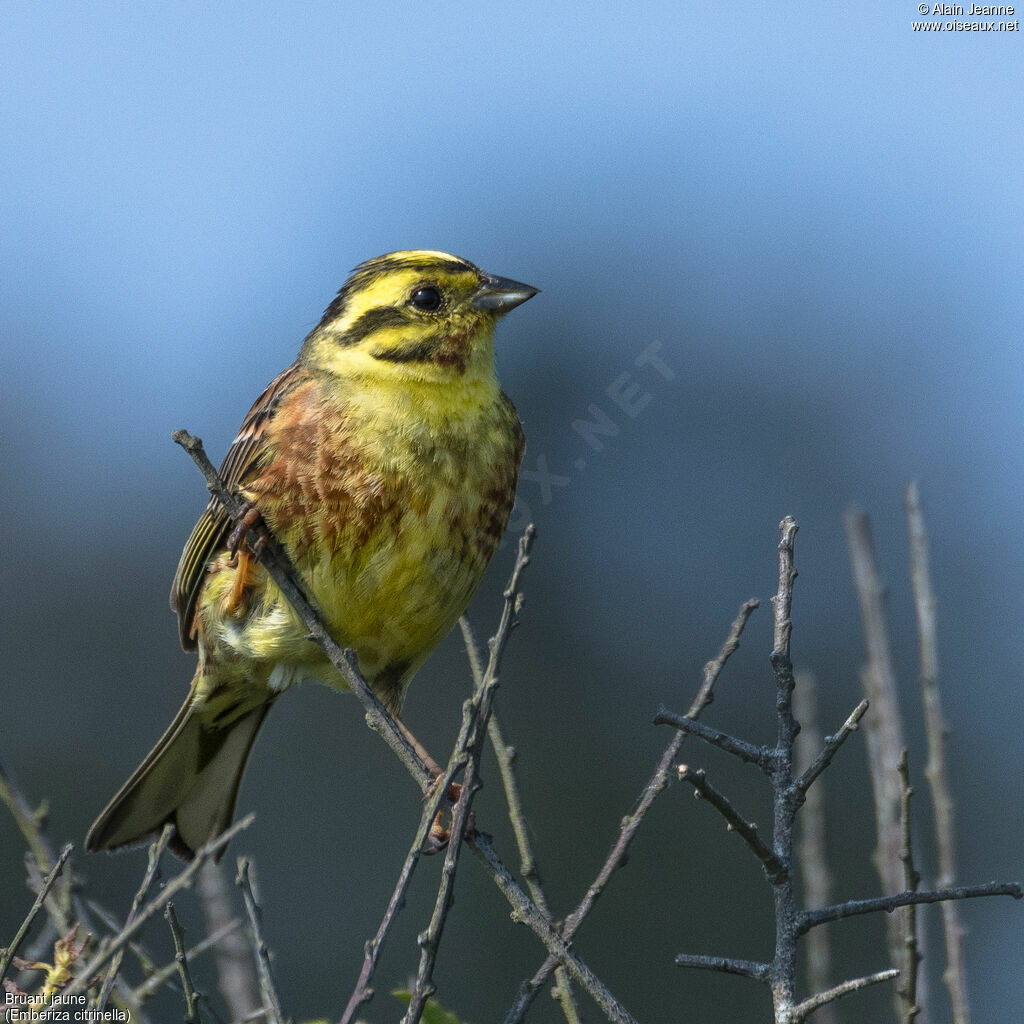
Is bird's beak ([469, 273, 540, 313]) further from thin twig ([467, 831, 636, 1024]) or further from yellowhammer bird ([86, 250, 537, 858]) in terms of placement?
thin twig ([467, 831, 636, 1024])

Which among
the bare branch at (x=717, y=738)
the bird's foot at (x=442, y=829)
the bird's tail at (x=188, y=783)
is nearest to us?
the bare branch at (x=717, y=738)

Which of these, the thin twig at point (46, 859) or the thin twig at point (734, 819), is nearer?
the thin twig at point (734, 819)

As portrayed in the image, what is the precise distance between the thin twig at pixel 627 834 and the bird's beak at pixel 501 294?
181 centimetres

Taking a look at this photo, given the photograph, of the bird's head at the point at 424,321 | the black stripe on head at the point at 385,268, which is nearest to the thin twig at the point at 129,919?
the bird's head at the point at 424,321

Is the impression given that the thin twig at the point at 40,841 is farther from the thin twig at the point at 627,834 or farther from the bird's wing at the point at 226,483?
the bird's wing at the point at 226,483

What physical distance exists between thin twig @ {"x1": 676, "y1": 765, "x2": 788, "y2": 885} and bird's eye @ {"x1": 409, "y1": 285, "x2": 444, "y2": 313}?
8.00 feet

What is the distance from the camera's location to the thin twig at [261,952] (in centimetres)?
219

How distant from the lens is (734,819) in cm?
212

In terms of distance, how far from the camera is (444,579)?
4.06 meters

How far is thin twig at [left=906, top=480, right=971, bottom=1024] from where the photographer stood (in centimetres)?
268

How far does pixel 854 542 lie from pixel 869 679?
34cm

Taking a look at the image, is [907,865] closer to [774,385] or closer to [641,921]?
[641,921]

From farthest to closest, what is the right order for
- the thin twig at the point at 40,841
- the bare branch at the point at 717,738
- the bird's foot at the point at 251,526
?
the bird's foot at the point at 251,526, the thin twig at the point at 40,841, the bare branch at the point at 717,738

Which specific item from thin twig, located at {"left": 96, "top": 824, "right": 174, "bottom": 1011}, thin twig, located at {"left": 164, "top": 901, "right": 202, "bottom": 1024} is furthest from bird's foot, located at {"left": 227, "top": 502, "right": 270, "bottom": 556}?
thin twig, located at {"left": 164, "top": 901, "right": 202, "bottom": 1024}
